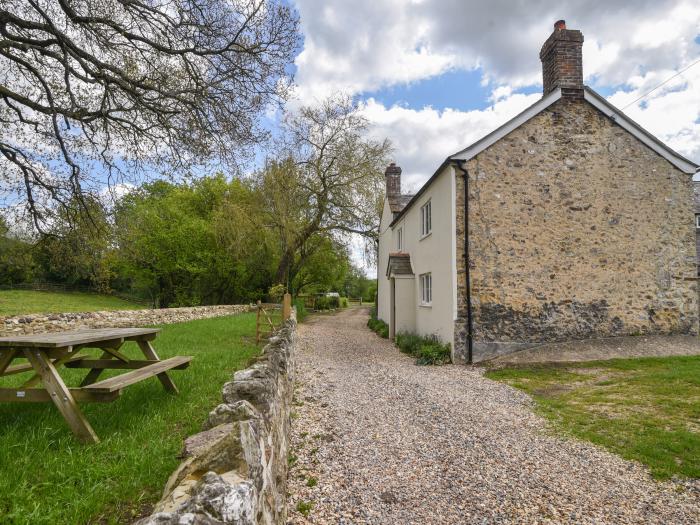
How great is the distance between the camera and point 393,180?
2173 centimetres

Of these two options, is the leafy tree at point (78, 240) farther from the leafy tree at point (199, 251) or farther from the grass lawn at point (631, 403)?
the leafy tree at point (199, 251)

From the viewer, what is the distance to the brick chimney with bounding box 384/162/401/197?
70.9 ft

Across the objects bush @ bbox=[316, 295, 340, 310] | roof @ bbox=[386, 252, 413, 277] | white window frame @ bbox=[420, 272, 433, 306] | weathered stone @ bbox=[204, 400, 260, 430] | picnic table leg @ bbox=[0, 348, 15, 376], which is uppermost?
roof @ bbox=[386, 252, 413, 277]

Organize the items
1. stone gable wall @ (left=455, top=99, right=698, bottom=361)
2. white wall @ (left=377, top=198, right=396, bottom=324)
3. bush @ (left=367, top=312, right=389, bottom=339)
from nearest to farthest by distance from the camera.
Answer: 1. stone gable wall @ (left=455, top=99, right=698, bottom=361)
2. bush @ (left=367, top=312, right=389, bottom=339)
3. white wall @ (left=377, top=198, right=396, bottom=324)

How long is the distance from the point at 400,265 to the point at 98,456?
13.2m

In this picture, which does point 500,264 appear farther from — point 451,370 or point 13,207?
point 13,207

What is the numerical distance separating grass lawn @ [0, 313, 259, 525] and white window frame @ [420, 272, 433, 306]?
9208 millimetres

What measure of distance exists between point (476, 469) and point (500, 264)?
24.6 feet

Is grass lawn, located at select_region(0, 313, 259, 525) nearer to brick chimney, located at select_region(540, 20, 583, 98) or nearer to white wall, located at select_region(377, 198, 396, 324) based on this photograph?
brick chimney, located at select_region(540, 20, 583, 98)

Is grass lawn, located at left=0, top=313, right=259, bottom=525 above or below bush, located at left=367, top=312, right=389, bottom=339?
above

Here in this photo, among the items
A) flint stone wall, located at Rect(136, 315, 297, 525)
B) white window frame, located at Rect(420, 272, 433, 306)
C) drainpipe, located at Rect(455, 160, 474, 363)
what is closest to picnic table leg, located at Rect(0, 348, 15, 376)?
flint stone wall, located at Rect(136, 315, 297, 525)

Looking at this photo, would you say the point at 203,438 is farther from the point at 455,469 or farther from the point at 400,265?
the point at 400,265

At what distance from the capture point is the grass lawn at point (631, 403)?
191 inches

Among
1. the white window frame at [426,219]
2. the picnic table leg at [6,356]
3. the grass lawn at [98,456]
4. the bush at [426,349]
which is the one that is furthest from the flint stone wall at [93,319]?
the white window frame at [426,219]
